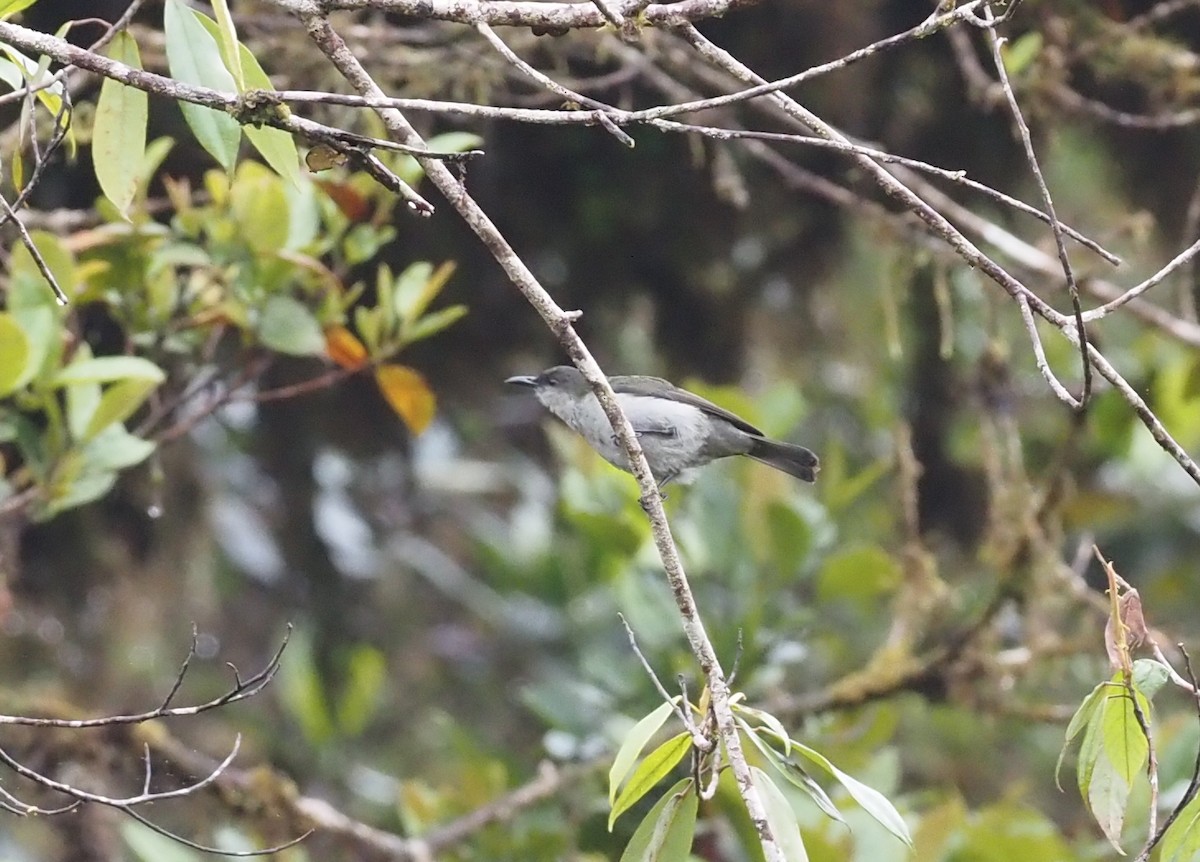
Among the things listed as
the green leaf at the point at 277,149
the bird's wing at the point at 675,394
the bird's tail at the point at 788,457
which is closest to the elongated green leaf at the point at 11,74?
the green leaf at the point at 277,149

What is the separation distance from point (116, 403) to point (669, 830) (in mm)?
1697

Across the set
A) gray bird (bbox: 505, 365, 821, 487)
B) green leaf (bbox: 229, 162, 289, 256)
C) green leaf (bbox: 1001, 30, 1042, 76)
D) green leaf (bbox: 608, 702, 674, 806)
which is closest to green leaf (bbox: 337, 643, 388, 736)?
gray bird (bbox: 505, 365, 821, 487)

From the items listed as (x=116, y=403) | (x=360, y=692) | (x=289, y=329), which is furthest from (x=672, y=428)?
(x=360, y=692)

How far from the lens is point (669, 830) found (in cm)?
191

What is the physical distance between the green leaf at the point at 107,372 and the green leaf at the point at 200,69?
849 mm

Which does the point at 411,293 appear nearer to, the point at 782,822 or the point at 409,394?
the point at 409,394

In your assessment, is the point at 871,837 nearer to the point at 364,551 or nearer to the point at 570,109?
the point at 570,109

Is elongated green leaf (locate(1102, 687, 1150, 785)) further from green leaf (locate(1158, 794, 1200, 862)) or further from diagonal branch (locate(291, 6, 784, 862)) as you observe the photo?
diagonal branch (locate(291, 6, 784, 862))

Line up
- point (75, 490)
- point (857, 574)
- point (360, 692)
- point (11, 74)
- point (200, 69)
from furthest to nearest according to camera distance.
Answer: point (360, 692)
point (857, 574)
point (75, 490)
point (200, 69)
point (11, 74)

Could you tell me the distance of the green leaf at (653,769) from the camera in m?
1.90

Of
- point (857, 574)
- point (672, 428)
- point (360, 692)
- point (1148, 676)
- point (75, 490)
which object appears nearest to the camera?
point (1148, 676)

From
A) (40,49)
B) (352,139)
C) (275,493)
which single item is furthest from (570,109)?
(275,493)

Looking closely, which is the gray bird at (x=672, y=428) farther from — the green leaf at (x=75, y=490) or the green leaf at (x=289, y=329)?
the green leaf at (x=75, y=490)

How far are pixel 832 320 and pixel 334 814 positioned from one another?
262 centimetres
